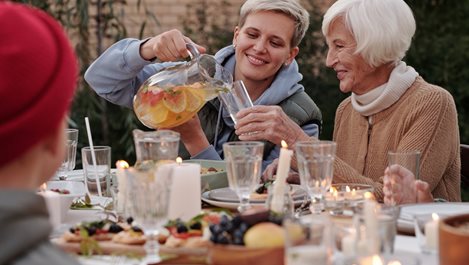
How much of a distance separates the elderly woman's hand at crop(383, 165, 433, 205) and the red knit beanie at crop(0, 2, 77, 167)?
4.64ft

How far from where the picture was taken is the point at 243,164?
2604mm

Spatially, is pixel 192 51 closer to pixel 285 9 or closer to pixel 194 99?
pixel 194 99

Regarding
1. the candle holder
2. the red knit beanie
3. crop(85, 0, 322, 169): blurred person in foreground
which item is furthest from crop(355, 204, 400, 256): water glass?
crop(85, 0, 322, 169): blurred person in foreground

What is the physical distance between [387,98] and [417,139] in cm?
26

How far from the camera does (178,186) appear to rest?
2.68 m

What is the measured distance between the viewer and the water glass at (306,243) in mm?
1911

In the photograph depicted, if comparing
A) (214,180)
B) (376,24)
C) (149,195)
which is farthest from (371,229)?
(376,24)

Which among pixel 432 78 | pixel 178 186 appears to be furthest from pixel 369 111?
pixel 432 78

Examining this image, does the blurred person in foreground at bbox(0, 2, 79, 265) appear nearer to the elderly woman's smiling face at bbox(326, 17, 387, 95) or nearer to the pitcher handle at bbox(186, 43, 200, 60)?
the pitcher handle at bbox(186, 43, 200, 60)

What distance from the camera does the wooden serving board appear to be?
2.19 m

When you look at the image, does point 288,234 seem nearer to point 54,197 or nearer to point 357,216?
point 357,216

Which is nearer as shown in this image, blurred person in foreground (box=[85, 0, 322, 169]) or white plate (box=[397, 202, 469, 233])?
white plate (box=[397, 202, 469, 233])

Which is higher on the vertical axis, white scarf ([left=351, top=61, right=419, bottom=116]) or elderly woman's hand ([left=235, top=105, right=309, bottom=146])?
white scarf ([left=351, top=61, right=419, bottom=116])

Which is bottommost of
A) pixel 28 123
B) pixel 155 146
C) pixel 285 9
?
pixel 155 146
